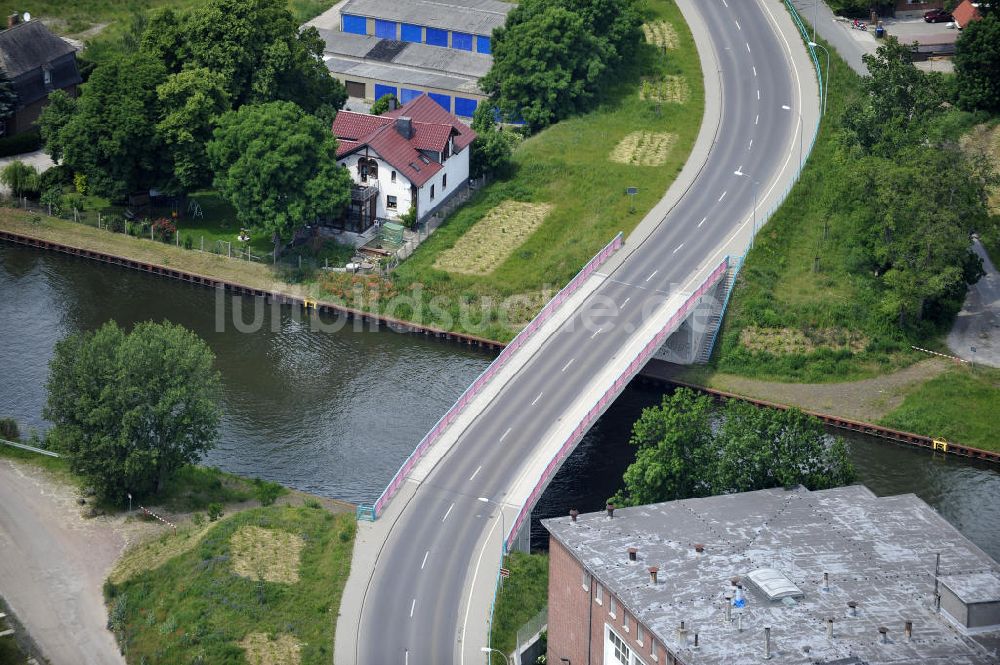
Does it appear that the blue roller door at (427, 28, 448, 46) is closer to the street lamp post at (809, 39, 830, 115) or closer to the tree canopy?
the street lamp post at (809, 39, 830, 115)

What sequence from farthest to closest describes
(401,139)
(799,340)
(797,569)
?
1. (401,139)
2. (799,340)
3. (797,569)

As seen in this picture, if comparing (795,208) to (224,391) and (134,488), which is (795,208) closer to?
(224,391)

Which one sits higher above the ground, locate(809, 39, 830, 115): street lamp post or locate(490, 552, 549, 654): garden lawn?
locate(809, 39, 830, 115): street lamp post

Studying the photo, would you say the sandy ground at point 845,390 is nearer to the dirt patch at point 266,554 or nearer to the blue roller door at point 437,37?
the dirt patch at point 266,554

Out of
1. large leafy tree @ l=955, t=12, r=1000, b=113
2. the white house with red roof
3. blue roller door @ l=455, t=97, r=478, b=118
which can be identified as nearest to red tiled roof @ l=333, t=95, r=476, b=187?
the white house with red roof

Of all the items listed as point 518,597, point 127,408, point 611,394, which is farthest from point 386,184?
point 518,597

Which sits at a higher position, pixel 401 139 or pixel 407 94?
pixel 407 94

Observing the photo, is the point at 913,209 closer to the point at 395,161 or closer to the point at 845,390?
the point at 845,390
